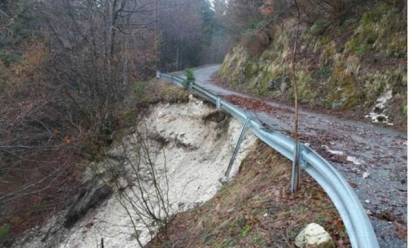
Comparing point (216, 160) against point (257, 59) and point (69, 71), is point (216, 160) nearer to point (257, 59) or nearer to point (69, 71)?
point (69, 71)

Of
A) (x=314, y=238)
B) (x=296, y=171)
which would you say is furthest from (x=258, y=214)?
(x=314, y=238)

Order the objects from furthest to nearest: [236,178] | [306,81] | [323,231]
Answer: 1. [306,81]
2. [236,178]
3. [323,231]

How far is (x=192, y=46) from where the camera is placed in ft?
157

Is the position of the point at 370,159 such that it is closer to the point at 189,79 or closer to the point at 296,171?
the point at 296,171

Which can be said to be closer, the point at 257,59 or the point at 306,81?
the point at 306,81

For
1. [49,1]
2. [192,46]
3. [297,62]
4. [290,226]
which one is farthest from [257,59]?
[192,46]

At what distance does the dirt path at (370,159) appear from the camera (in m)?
3.65

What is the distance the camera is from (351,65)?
12.5 metres

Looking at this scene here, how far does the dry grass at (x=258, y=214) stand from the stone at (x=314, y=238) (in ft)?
0.33

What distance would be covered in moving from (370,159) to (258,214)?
8.11 feet

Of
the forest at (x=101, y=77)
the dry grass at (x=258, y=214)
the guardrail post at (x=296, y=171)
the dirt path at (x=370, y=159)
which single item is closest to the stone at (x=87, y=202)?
the forest at (x=101, y=77)

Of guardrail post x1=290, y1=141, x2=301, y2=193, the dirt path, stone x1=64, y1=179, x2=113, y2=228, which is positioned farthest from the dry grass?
stone x1=64, y1=179, x2=113, y2=228

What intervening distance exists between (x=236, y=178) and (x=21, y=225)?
880 cm

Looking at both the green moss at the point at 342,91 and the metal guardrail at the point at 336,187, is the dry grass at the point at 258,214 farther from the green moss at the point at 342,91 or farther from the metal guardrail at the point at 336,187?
the green moss at the point at 342,91
